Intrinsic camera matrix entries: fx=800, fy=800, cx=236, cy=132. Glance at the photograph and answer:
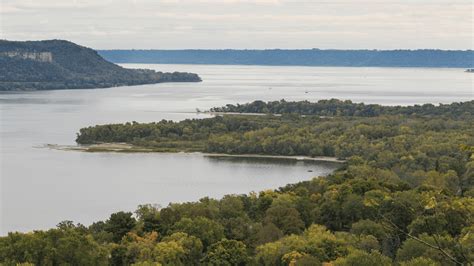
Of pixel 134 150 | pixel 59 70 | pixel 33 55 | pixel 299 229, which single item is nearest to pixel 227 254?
pixel 299 229

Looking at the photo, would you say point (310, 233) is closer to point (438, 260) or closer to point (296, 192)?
point (438, 260)

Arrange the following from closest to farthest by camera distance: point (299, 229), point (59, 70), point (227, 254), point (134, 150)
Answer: point (227, 254) → point (299, 229) → point (134, 150) → point (59, 70)

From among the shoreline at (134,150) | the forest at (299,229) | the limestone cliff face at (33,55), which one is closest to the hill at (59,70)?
the limestone cliff face at (33,55)

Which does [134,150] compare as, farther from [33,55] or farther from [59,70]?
[33,55]

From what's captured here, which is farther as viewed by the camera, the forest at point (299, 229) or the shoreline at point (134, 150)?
the shoreline at point (134, 150)

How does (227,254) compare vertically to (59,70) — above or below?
below

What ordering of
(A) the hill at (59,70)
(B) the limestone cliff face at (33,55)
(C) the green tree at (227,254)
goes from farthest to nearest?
1. (B) the limestone cliff face at (33,55)
2. (A) the hill at (59,70)
3. (C) the green tree at (227,254)

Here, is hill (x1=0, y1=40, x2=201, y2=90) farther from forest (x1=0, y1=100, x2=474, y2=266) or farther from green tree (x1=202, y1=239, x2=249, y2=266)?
green tree (x1=202, y1=239, x2=249, y2=266)

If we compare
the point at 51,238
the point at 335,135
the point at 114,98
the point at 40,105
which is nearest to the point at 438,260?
the point at 51,238

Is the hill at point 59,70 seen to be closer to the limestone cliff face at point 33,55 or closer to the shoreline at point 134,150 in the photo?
the limestone cliff face at point 33,55
